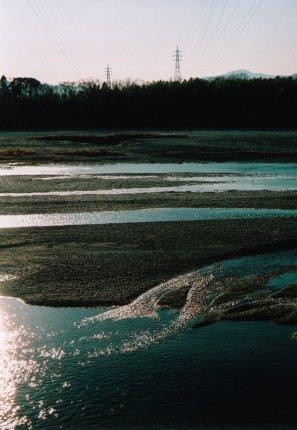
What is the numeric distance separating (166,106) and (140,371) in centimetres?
7954

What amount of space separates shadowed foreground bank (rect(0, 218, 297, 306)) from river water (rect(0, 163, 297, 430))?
0.47m

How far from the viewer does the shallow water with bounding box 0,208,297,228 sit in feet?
41.5

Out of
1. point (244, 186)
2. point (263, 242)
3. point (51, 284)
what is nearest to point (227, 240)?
point (263, 242)

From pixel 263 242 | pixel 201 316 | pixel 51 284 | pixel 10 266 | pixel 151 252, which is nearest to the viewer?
pixel 201 316

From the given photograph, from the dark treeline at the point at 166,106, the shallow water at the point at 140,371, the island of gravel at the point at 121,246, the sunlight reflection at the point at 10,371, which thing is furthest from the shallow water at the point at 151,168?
the dark treeline at the point at 166,106

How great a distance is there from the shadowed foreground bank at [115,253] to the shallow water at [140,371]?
605 millimetres

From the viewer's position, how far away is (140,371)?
5238 mm

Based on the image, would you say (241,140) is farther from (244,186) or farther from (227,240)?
(227,240)

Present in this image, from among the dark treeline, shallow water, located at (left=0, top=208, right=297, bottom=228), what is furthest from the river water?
the dark treeline

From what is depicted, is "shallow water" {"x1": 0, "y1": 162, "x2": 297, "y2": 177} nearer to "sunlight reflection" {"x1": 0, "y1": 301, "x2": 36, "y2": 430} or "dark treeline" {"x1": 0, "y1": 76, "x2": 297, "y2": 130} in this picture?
"sunlight reflection" {"x1": 0, "y1": 301, "x2": 36, "y2": 430}

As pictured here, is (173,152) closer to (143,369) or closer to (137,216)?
(137,216)

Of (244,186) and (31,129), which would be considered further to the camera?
(31,129)

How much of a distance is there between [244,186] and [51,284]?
13.0 meters

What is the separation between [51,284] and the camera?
26.1 feet
